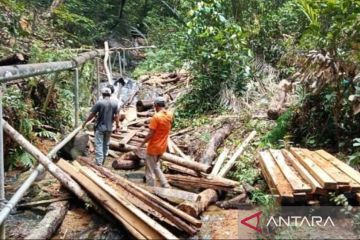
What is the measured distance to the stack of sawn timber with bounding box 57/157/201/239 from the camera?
4605mm

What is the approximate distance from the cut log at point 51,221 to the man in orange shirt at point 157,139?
183cm

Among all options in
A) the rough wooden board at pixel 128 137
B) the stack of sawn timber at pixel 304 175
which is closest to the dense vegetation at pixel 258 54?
the stack of sawn timber at pixel 304 175

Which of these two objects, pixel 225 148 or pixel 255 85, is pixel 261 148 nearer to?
pixel 225 148

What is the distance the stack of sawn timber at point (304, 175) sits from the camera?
5.15 meters

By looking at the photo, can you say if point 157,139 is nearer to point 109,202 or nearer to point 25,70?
point 109,202

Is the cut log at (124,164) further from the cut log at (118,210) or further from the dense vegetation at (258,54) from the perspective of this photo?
the cut log at (118,210)

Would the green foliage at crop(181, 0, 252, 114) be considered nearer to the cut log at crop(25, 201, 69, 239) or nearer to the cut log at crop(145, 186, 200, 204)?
the cut log at crop(145, 186, 200, 204)

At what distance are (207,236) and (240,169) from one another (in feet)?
8.15

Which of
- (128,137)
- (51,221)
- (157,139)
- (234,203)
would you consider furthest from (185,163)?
(128,137)

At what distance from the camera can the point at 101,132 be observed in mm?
8078

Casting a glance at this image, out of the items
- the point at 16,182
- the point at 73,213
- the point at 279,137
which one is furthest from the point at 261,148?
the point at 16,182

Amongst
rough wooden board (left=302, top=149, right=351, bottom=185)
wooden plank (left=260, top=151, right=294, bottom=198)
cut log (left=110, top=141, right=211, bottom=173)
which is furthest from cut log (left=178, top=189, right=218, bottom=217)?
rough wooden board (left=302, top=149, right=351, bottom=185)

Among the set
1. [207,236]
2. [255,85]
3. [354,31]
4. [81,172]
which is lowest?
[207,236]

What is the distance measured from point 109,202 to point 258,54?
382 inches
